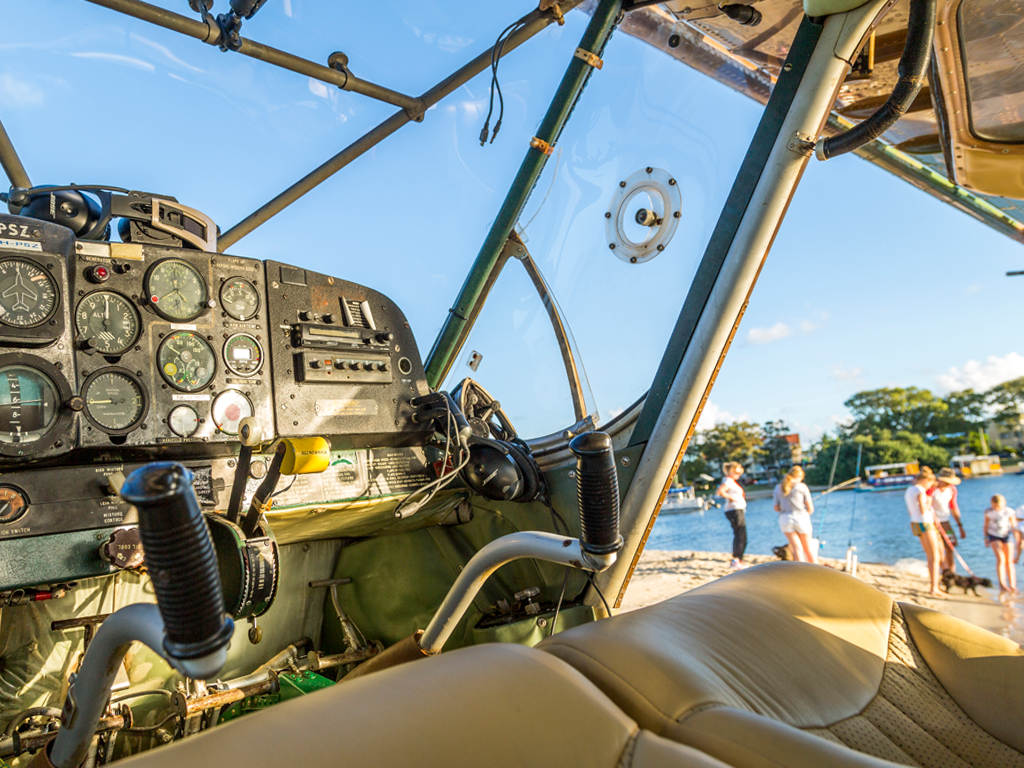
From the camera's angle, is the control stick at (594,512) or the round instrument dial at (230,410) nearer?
the control stick at (594,512)

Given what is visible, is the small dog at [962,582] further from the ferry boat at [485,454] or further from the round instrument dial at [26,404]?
the round instrument dial at [26,404]

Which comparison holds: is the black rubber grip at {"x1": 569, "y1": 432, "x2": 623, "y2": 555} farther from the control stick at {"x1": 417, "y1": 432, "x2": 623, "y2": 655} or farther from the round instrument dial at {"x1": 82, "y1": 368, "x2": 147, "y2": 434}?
the round instrument dial at {"x1": 82, "y1": 368, "x2": 147, "y2": 434}

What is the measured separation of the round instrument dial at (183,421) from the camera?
183cm

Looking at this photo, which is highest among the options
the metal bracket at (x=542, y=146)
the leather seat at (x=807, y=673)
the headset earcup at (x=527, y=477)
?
the metal bracket at (x=542, y=146)

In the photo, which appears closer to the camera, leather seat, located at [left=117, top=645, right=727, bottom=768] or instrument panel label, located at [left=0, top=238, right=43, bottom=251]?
leather seat, located at [left=117, top=645, right=727, bottom=768]

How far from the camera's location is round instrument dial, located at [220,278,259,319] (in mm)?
2006

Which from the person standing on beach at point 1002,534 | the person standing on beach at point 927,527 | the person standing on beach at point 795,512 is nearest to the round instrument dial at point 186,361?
the person standing on beach at point 795,512

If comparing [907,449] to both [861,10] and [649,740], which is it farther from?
[649,740]

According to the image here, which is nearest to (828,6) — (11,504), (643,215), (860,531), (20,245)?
(643,215)

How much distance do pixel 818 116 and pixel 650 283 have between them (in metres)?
0.63

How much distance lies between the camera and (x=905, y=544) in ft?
25.4

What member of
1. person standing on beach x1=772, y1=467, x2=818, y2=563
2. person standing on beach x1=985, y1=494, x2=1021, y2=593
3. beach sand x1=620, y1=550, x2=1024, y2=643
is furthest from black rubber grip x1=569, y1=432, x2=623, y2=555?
person standing on beach x1=985, y1=494, x2=1021, y2=593

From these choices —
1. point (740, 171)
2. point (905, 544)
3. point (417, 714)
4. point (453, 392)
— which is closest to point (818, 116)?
point (740, 171)

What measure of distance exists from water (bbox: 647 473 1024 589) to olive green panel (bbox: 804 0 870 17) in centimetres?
157
